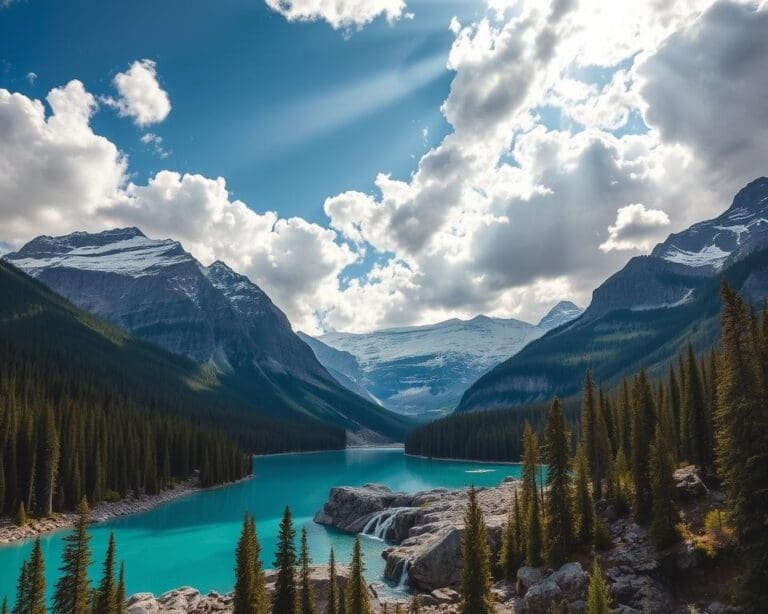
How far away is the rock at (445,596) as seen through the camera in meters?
44.8

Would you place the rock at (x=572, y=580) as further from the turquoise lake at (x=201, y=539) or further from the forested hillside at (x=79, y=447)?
the forested hillside at (x=79, y=447)

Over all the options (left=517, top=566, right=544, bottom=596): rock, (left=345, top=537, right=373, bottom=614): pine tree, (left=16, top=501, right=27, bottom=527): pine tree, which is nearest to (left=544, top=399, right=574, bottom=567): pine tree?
(left=517, top=566, right=544, bottom=596): rock

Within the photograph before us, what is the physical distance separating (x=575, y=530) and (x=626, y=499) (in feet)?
25.5

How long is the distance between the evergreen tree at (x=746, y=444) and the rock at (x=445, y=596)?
69.6ft

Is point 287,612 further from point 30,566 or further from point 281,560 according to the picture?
point 30,566

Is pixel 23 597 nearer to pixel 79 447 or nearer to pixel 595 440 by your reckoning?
pixel 595 440

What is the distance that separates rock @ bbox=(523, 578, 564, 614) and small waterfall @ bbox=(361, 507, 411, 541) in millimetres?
35926

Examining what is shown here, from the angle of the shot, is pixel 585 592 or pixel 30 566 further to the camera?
pixel 585 592

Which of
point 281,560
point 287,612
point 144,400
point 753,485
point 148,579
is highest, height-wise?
point 144,400

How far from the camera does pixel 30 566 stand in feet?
107

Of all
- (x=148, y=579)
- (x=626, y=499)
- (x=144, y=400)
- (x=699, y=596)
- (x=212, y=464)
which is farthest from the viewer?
Answer: (x=144, y=400)

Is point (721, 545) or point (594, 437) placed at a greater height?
point (594, 437)

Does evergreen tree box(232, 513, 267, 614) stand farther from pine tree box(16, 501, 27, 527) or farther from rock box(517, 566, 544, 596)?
pine tree box(16, 501, 27, 527)

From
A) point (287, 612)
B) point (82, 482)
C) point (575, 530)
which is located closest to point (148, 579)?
point (287, 612)
